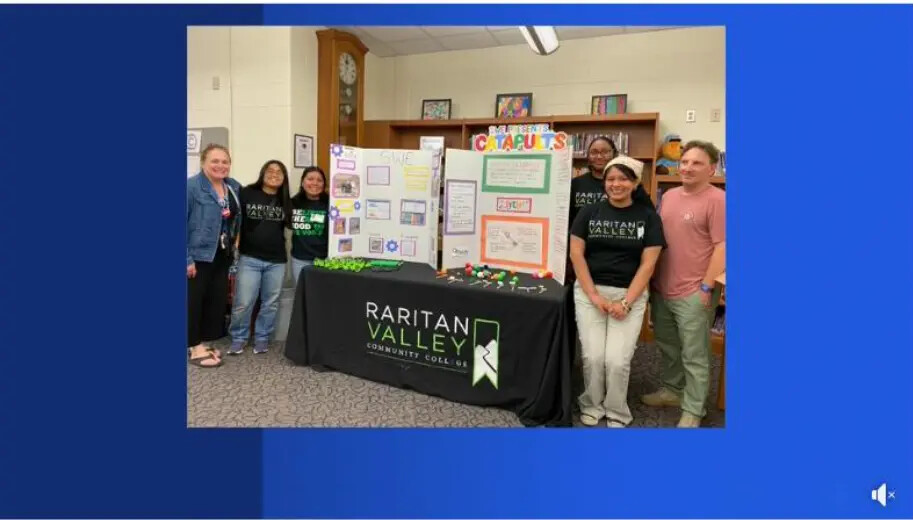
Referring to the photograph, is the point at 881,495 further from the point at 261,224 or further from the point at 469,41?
the point at 469,41

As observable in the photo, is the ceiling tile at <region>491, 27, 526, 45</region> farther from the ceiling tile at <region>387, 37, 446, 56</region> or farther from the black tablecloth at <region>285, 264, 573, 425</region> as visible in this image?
the black tablecloth at <region>285, 264, 573, 425</region>

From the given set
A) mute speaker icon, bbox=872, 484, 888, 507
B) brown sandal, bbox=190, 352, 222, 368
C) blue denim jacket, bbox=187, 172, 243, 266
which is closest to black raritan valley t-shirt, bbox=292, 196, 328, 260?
blue denim jacket, bbox=187, 172, 243, 266

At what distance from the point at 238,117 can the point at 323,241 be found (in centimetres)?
82

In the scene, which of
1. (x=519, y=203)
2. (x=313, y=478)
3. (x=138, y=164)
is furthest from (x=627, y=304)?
(x=138, y=164)

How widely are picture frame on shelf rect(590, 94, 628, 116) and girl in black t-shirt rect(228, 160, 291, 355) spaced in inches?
105

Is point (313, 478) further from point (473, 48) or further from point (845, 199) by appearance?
point (473, 48)

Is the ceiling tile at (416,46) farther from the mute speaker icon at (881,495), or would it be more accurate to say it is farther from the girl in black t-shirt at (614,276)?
the mute speaker icon at (881,495)

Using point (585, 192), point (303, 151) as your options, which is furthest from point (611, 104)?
point (303, 151)

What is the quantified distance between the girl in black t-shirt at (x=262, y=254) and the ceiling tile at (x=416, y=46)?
2.16 metres

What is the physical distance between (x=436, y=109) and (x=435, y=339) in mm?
2927

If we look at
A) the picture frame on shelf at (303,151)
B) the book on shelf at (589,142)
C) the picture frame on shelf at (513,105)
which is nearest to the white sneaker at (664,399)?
the book on shelf at (589,142)

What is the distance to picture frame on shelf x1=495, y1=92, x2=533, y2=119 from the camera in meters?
4.47

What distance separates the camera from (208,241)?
258 centimetres

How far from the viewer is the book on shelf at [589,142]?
4.07 meters
